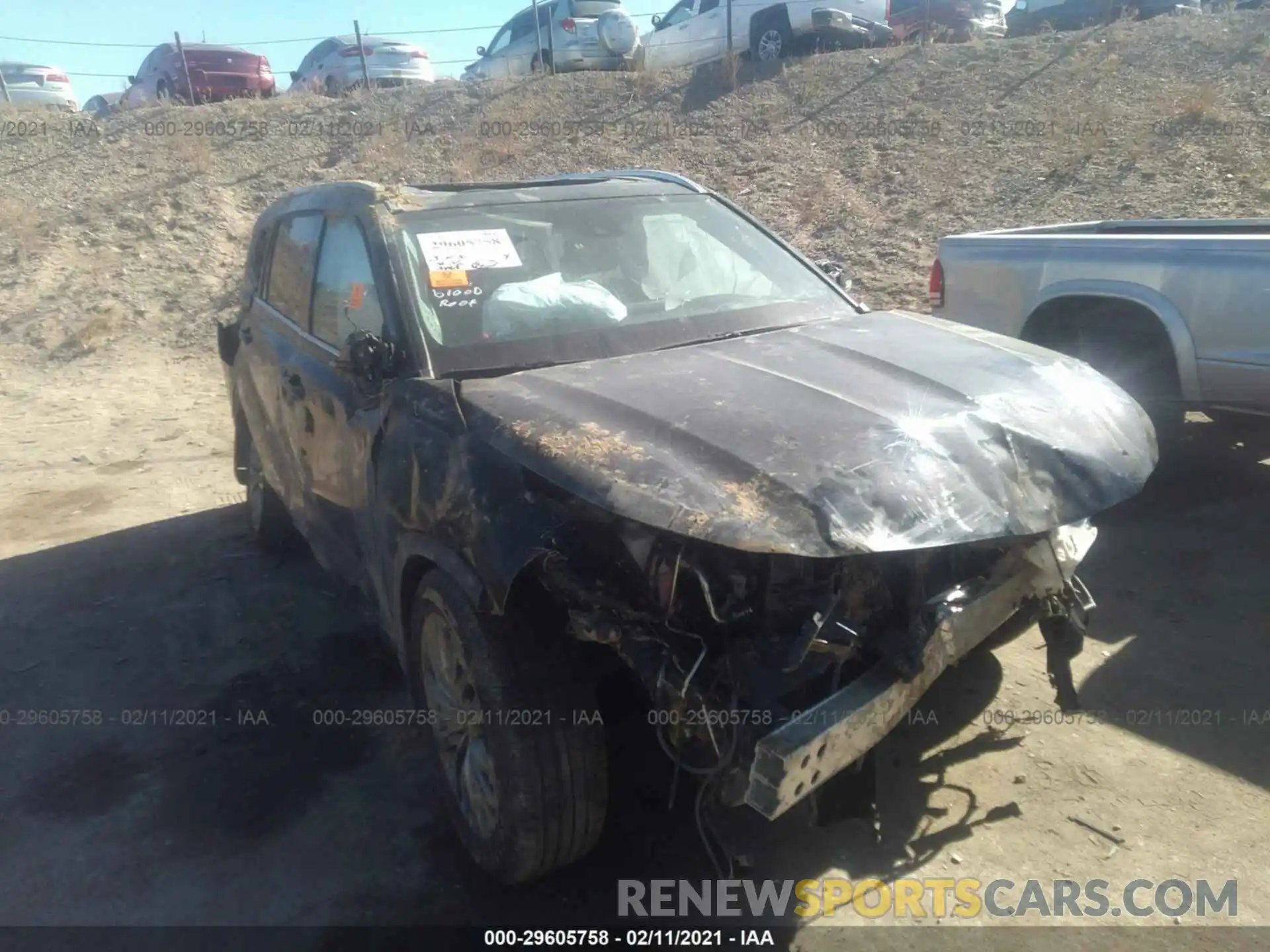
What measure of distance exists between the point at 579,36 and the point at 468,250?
15.2 meters

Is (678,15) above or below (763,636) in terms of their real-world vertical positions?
above

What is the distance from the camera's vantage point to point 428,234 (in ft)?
11.4

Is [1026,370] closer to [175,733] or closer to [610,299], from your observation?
[610,299]

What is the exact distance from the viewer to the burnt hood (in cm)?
222

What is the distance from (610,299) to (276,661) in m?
2.21

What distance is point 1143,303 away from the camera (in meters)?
4.98

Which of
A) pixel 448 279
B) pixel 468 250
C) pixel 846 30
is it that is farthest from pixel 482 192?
pixel 846 30

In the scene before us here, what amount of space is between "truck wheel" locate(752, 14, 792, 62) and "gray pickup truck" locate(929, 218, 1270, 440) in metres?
10.9

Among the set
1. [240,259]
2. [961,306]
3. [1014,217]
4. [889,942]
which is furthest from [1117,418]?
[240,259]

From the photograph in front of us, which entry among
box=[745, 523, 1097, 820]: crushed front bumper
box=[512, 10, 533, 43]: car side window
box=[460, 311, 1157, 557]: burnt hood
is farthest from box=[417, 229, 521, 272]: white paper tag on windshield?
box=[512, 10, 533, 43]: car side window

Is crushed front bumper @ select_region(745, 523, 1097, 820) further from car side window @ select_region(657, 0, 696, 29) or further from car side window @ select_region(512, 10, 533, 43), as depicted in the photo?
car side window @ select_region(512, 10, 533, 43)

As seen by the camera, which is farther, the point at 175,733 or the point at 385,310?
the point at 175,733
